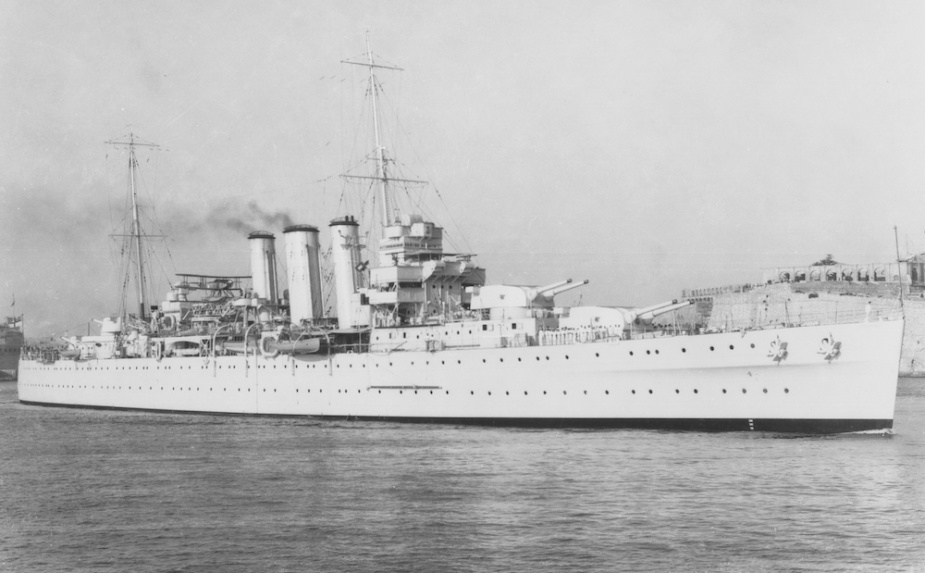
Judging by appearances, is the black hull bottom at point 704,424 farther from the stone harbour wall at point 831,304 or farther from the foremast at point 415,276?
the stone harbour wall at point 831,304

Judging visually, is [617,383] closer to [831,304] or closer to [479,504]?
[479,504]

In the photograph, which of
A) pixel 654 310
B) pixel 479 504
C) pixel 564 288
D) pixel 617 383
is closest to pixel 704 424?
pixel 617 383

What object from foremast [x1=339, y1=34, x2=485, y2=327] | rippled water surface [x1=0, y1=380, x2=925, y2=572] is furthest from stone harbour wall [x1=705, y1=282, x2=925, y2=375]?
rippled water surface [x1=0, y1=380, x2=925, y2=572]

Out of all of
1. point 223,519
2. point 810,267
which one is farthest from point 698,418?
point 810,267

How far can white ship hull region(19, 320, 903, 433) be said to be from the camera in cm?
2709

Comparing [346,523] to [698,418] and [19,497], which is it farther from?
[698,418]

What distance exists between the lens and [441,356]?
114ft

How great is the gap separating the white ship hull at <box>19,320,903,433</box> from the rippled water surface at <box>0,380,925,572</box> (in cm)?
105

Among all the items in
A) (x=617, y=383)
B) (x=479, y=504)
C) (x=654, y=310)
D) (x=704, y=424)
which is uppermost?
(x=654, y=310)

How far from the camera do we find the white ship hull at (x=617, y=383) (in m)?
27.1

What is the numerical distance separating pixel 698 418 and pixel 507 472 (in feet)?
27.6

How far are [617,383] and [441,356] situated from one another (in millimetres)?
7114

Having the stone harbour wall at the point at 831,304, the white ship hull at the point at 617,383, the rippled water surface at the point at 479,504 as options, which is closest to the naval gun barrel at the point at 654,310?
the white ship hull at the point at 617,383

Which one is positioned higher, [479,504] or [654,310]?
[654,310]
